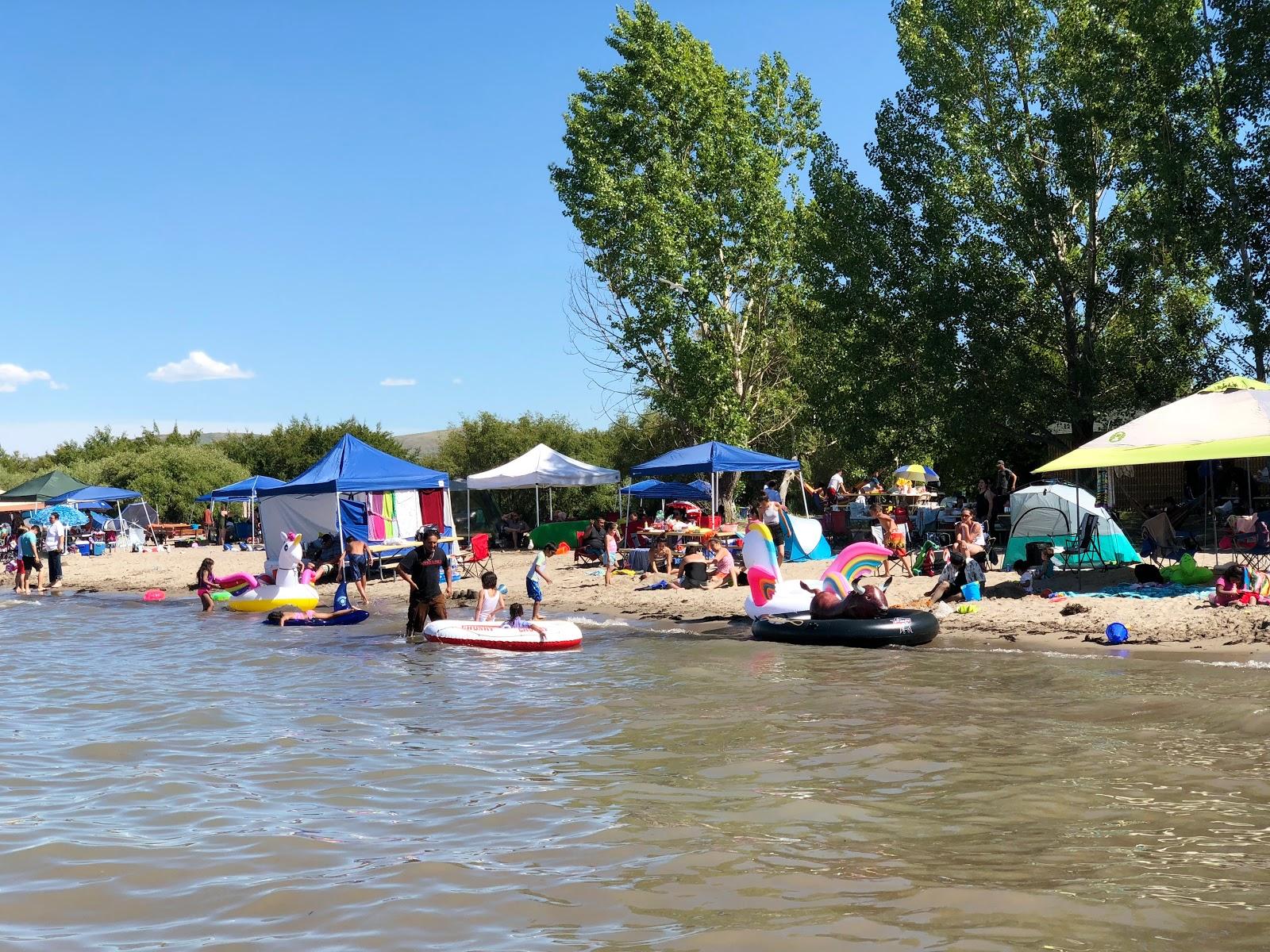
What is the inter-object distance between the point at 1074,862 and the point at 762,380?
103 ft

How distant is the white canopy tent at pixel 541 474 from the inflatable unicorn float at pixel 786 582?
13.1m

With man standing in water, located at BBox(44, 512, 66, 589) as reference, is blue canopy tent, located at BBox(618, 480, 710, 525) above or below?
above

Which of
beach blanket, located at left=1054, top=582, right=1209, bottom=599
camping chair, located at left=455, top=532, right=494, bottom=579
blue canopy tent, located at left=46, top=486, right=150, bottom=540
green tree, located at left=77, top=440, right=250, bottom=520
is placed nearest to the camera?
beach blanket, located at left=1054, top=582, right=1209, bottom=599

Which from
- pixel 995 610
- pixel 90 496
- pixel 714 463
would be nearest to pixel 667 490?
pixel 714 463

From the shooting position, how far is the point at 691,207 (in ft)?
106

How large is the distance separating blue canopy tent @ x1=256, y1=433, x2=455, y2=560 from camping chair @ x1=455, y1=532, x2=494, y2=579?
98cm

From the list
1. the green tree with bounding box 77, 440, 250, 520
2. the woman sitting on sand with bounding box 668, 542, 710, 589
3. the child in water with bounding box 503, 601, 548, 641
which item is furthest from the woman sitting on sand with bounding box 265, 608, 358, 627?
the green tree with bounding box 77, 440, 250, 520

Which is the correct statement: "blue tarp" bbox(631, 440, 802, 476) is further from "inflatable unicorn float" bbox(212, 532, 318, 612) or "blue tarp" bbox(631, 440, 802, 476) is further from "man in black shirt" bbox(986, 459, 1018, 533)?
"inflatable unicorn float" bbox(212, 532, 318, 612)

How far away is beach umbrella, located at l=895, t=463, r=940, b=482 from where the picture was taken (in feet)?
111

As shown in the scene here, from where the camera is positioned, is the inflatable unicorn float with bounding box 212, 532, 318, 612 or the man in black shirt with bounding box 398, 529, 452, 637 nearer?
the man in black shirt with bounding box 398, 529, 452, 637

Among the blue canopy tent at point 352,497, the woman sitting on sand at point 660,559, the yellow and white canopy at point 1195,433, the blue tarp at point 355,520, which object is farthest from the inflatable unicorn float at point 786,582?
the blue tarp at point 355,520

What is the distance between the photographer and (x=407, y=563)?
1612cm

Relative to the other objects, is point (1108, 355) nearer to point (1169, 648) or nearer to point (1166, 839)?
point (1169, 648)

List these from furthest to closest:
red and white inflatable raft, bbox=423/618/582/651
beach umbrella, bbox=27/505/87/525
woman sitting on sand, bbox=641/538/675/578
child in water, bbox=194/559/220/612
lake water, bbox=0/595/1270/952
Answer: beach umbrella, bbox=27/505/87/525, woman sitting on sand, bbox=641/538/675/578, child in water, bbox=194/559/220/612, red and white inflatable raft, bbox=423/618/582/651, lake water, bbox=0/595/1270/952
